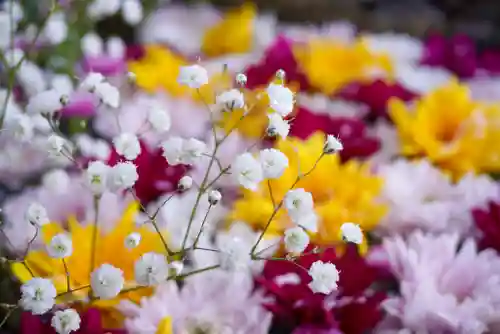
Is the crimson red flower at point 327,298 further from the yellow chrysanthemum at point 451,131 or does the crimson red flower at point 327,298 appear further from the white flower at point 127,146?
the yellow chrysanthemum at point 451,131

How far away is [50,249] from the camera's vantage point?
0.80ft

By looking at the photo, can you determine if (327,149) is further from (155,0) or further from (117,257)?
(155,0)

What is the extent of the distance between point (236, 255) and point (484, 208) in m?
0.22

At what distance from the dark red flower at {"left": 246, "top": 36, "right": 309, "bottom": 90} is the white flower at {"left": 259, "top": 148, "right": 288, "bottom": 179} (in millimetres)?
239

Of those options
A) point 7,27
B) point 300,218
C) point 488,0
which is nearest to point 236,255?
point 300,218

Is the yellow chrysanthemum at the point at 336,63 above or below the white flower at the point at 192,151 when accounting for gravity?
below

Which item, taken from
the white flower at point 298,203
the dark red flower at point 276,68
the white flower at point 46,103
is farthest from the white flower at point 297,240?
the dark red flower at point 276,68

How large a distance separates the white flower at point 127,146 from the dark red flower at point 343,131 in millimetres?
184

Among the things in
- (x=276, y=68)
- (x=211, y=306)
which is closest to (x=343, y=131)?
(x=276, y=68)

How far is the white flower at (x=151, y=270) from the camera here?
0.80 ft

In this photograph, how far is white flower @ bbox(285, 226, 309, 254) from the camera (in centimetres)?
25

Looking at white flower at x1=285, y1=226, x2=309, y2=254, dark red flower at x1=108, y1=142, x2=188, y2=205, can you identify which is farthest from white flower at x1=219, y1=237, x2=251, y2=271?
dark red flower at x1=108, y1=142, x2=188, y2=205

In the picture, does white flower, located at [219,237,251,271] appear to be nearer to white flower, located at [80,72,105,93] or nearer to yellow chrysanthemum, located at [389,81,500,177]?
white flower, located at [80,72,105,93]

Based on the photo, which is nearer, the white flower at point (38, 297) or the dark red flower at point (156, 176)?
the white flower at point (38, 297)
